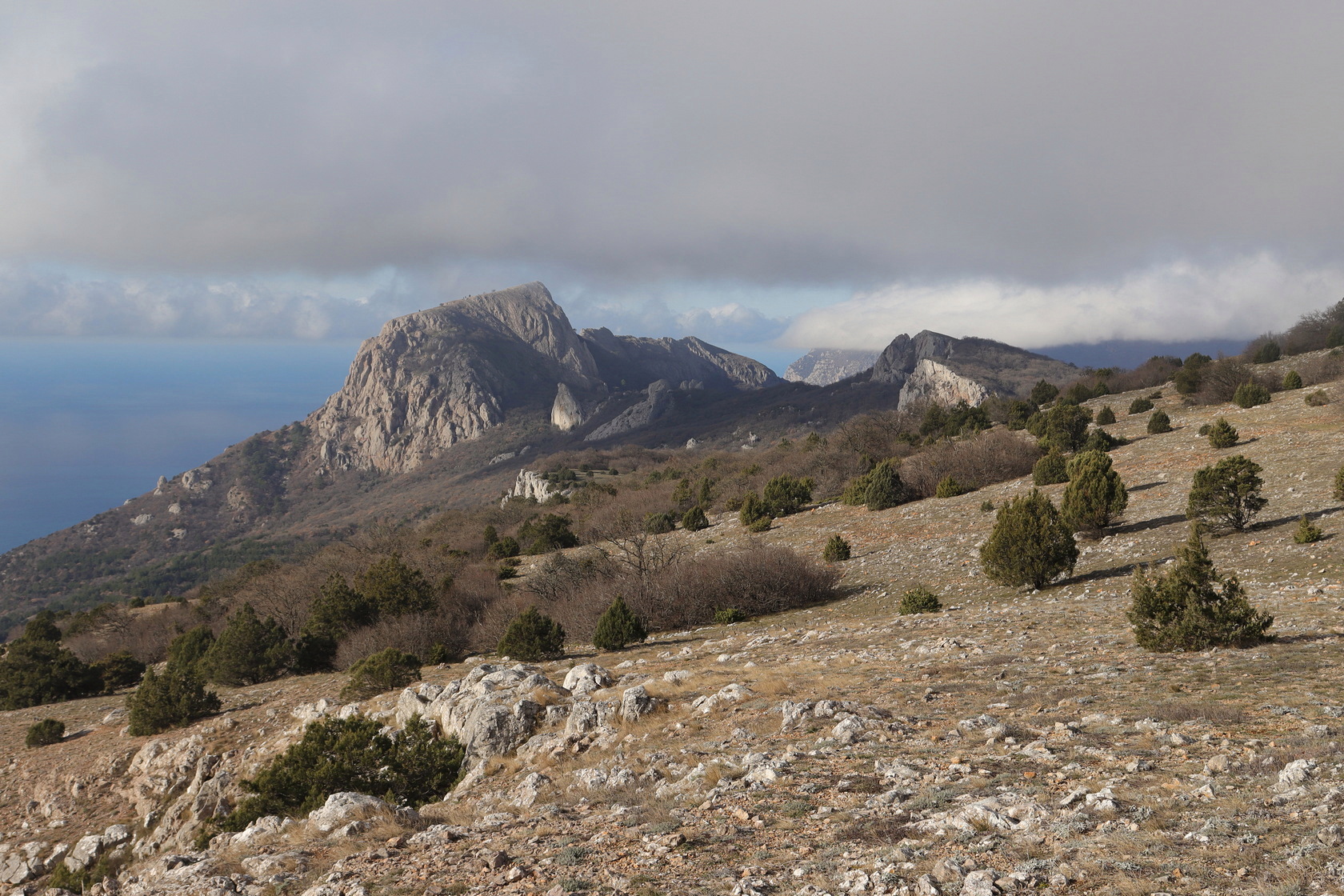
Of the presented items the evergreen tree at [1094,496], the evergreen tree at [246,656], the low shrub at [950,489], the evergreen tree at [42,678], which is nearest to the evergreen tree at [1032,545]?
the evergreen tree at [1094,496]

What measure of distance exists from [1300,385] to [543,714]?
52.1 meters

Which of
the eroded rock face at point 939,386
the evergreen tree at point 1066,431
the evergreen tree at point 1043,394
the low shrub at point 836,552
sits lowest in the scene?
the low shrub at point 836,552

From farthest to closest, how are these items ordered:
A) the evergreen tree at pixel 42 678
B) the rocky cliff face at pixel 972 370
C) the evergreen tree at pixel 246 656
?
the rocky cliff face at pixel 972 370 → the evergreen tree at pixel 42 678 → the evergreen tree at pixel 246 656

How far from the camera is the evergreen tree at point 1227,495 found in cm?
2009

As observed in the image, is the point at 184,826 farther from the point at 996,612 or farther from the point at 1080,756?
the point at 996,612

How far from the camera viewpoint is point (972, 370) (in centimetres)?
15800

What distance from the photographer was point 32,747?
74.9ft

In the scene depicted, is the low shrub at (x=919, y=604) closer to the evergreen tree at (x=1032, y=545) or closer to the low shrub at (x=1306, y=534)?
the evergreen tree at (x=1032, y=545)

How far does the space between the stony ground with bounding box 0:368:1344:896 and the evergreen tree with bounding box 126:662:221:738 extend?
83.1 inches

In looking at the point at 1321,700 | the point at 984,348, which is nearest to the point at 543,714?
the point at 1321,700

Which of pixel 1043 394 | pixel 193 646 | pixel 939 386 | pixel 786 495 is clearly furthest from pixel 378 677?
pixel 939 386

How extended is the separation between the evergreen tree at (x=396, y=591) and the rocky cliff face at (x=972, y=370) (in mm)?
118575

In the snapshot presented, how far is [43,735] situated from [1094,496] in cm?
3600

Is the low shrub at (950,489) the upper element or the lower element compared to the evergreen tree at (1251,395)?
lower
